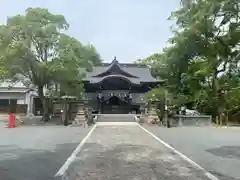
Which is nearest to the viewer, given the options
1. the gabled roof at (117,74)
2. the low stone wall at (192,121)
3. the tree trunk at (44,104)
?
the low stone wall at (192,121)

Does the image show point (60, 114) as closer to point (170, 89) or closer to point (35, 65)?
point (35, 65)

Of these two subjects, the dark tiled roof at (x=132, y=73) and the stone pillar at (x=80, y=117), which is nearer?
the stone pillar at (x=80, y=117)

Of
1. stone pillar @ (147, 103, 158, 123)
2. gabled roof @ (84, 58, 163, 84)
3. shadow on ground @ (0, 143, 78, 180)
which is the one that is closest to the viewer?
shadow on ground @ (0, 143, 78, 180)

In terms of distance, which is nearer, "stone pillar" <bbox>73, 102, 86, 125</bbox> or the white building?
"stone pillar" <bbox>73, 102, 86, 125</bbox>

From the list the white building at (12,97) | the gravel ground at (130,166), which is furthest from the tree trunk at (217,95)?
the white building at (12,97)

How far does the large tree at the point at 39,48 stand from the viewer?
25156 millimetres

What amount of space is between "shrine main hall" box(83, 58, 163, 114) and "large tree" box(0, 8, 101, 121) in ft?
45.6

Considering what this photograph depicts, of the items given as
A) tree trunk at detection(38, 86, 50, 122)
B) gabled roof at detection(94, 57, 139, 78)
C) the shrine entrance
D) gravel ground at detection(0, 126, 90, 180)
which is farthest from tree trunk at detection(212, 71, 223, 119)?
gravel ground at detection(0, 126, 90, 180)

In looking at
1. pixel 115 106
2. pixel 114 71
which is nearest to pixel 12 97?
pixel 115 106

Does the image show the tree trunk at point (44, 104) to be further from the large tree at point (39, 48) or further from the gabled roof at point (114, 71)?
the gabled roof at point (114, 71)

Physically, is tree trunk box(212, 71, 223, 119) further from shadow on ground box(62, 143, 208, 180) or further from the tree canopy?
shadow on ground box(62, 143, 208, 180)

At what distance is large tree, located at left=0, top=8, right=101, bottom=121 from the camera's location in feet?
82.5

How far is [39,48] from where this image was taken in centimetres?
2688

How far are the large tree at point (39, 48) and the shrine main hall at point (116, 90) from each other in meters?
13.9
